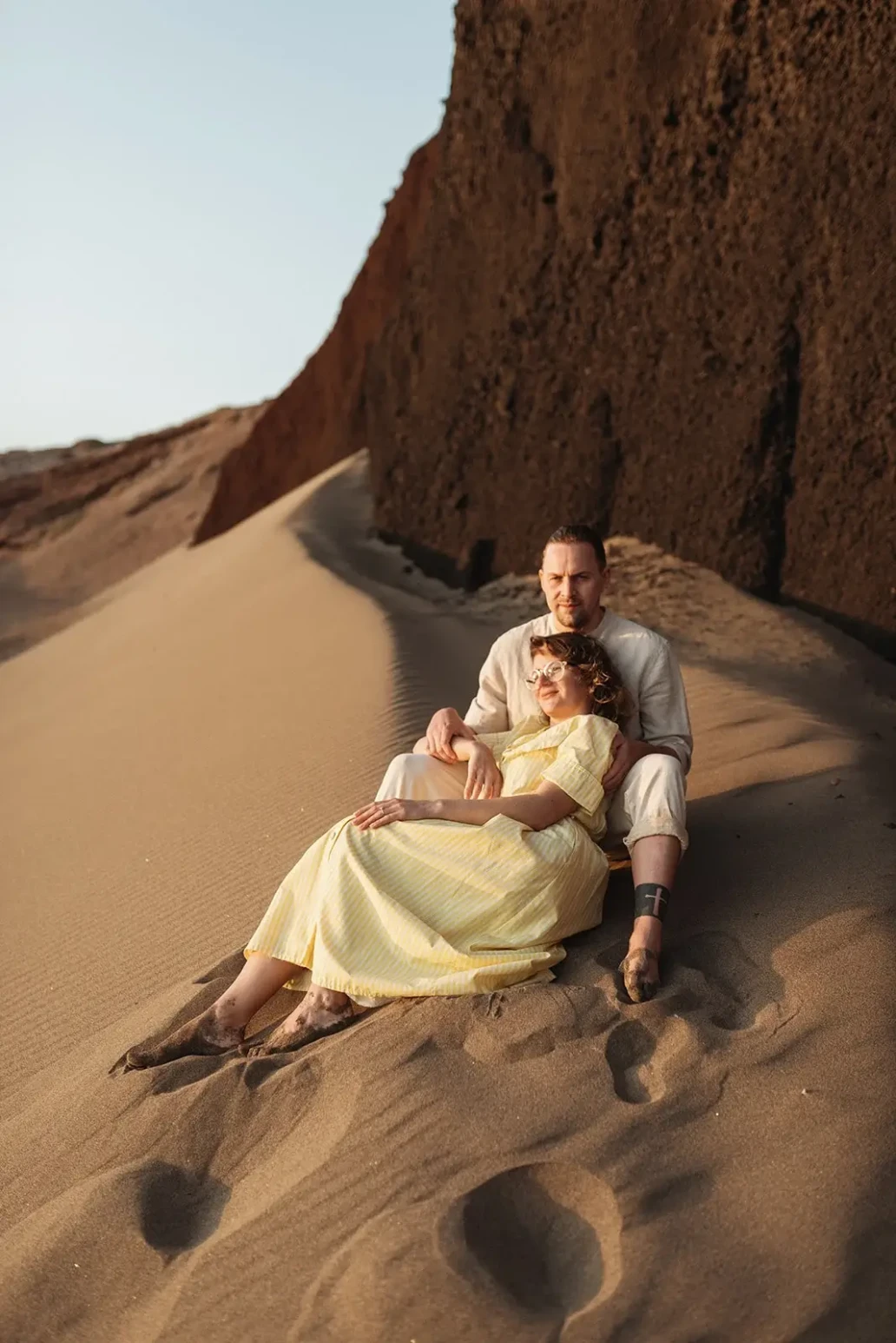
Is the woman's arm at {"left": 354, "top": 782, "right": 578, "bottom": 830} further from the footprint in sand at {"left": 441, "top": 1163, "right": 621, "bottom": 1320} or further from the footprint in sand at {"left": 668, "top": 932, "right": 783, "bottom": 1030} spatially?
the footprint in sand at {"left": 441, "top": 1163, "right": 621, "bottom": 1320}

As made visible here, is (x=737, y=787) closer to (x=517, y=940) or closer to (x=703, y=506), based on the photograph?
(x=517, y=940)

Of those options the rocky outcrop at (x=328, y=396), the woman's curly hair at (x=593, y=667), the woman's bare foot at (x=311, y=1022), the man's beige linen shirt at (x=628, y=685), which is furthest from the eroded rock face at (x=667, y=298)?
the rocky outcrop at (x=328, y=396)

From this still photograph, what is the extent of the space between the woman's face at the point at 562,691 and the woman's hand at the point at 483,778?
0.24 m

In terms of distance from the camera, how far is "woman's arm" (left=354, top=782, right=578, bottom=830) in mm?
3607

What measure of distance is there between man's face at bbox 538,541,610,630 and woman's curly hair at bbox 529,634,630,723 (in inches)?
7.2

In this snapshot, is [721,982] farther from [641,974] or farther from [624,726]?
[624,726]

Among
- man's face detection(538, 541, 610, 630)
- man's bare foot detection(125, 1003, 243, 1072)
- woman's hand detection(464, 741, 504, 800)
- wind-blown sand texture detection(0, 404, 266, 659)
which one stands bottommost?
wind-blown sand texture detection(0, 404, 266, 659)

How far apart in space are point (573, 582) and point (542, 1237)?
2.09 meters

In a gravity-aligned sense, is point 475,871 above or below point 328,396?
above

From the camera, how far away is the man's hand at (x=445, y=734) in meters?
4.05

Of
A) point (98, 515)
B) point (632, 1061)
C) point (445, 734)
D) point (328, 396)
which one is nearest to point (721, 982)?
point (632, 1061)

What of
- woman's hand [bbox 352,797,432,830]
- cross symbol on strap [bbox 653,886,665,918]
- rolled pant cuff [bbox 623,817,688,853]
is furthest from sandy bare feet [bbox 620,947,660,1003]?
woman's hand [bbox 352,797,432,830]

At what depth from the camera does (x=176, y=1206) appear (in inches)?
118

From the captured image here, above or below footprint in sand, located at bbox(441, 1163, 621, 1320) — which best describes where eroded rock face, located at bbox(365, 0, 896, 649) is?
above
